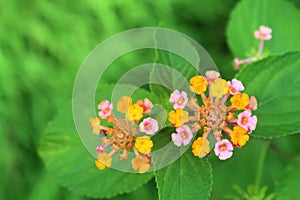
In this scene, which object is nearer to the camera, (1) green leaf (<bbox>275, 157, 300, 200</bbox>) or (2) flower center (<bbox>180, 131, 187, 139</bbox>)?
(2) flower center (<bbox>180, 131, 187, 139</bbox>)

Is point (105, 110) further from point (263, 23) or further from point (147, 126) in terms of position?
point (263, 23)

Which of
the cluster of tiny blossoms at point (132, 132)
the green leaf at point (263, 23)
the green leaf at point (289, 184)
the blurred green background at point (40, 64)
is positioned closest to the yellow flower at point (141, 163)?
the cluster of tiny blossoms at point (132, 132)

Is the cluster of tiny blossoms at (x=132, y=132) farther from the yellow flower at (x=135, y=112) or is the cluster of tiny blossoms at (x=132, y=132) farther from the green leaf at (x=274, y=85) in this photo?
the green leaf at (x=274, y=85)

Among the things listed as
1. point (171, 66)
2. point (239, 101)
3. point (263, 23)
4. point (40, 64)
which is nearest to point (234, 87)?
point (239, 101)

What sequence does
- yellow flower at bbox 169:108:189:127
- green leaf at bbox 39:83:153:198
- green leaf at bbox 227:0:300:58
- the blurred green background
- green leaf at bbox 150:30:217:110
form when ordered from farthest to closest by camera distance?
the blurred green background, green leaf at bbox 227:0:300:58, green leaf at bbox 39:83:153:198, green leaf at bbox 150:30:217:110, yellow flower at bbox 169:108:189:127

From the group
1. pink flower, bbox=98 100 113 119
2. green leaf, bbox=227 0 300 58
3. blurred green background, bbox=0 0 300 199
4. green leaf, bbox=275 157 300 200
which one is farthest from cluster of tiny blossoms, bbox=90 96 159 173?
blurred green background, bbox=0 0 300 199

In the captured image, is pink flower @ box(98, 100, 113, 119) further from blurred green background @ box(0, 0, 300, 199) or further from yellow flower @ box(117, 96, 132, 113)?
blurred green background @ box(0, 0, 300, 199)

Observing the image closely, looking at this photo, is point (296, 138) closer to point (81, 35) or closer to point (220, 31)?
point (220, 31)
